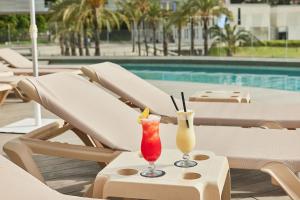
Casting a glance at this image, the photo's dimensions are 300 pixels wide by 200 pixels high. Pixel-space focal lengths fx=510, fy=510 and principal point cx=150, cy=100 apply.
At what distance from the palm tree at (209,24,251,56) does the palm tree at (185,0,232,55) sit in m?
0.67

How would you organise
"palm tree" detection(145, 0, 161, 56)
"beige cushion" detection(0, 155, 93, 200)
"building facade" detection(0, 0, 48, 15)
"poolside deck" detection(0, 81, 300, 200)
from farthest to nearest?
"building facade" detection(0, 0, 48, 15) < "palm tree" detection(145, 0, 161, 56) < "poolside deck" detection(0, 81, 300, 200) < "beige cushion" detection(0, 155, 93, 200)

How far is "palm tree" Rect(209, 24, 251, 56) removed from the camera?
2258 centimetres

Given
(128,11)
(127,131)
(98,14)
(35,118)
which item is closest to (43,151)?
(127,131)

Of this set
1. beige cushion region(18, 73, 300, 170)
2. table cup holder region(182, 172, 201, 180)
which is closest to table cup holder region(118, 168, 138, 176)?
table cup holder region(182, 172, 201, 180)

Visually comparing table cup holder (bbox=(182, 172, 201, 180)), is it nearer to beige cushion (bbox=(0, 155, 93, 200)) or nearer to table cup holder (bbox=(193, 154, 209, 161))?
table cup holder (bbox=(193, 154, 209, 161))

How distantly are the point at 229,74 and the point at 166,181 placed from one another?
12795mm

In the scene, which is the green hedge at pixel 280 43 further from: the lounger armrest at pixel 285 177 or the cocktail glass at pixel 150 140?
the cocktail glass at pixel 150 140

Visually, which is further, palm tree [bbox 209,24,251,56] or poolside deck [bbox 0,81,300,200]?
palm tree [bbox 209,24,251,56]

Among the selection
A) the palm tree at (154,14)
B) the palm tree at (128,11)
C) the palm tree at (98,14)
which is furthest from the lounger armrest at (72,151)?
the palm tree at (128,11)

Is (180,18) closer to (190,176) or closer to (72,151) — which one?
(72,151)

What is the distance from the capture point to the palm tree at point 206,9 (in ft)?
79.0

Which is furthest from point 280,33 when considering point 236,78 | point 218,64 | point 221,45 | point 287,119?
point 287,119

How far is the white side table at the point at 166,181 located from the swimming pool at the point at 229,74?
9230 millimetres

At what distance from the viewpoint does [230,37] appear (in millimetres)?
22859
